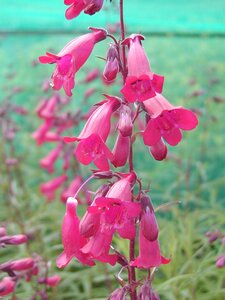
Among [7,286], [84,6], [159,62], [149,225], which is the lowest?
[159,62]

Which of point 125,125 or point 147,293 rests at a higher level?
point 125,125

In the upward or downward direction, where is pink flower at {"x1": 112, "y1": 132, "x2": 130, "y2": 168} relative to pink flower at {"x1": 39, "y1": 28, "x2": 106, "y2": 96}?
downward

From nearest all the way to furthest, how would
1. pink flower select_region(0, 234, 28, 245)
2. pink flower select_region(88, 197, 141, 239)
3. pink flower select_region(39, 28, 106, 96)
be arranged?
pink flower select_region(88, 197, 141, 239) → pink flower select_region(39, 28, 106, 96) → pink flower select_region(0, 234, 28, 245)

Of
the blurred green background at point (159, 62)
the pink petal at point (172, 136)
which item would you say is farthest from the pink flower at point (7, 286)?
the blurred green background at point (159, 62)

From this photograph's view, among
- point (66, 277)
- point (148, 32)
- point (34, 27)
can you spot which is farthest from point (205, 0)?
point (66, 277)

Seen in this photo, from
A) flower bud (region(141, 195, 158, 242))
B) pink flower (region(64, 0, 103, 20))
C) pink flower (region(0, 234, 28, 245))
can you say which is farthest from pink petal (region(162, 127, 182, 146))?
pink flower (region(0, 234, 28, 245))

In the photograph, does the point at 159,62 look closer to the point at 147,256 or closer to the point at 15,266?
the point at 15,266

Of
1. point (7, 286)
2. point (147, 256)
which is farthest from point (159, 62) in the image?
point (147, 256)

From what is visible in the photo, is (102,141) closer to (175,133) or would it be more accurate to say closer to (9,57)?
(175,133)

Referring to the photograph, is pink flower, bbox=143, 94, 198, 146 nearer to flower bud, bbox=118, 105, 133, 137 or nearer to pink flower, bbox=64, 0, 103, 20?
flower bud, bbox=118, 105, 133, 137
